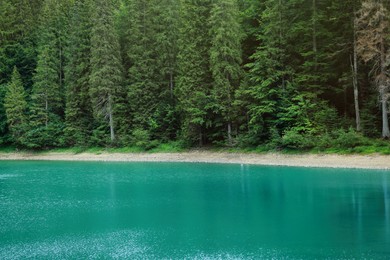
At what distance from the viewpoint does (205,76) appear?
136 ft

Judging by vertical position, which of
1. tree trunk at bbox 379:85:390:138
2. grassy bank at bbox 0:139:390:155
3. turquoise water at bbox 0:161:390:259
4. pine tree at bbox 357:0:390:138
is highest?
pine tree at bbox 357:0:390:138

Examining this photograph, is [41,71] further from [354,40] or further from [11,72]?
[354,40]

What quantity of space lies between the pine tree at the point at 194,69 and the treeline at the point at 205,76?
0.11 meters

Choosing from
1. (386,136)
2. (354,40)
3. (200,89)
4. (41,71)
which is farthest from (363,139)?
(41,71)

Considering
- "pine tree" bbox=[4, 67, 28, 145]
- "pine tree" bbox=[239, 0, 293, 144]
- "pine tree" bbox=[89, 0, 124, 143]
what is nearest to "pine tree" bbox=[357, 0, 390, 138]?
"pine tree" bbox=[239, 0, 293, 144]

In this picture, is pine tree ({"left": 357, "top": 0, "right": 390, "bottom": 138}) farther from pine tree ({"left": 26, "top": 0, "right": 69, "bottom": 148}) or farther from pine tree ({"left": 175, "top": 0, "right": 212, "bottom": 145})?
pine tree ({"left": 26, "top": 0, "right": 69, "bottom": 148})

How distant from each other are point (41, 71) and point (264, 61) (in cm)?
3136

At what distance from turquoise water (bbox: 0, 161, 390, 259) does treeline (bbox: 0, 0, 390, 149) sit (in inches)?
298

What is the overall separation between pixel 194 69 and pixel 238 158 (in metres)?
10.9

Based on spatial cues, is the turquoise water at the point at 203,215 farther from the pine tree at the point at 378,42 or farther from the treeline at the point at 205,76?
the treeline at the point at 205,76

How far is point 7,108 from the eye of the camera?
53.8m

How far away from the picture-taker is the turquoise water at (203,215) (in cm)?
1351

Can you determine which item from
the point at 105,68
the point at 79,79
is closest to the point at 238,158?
the point at 105,68

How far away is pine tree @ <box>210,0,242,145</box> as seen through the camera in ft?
127
